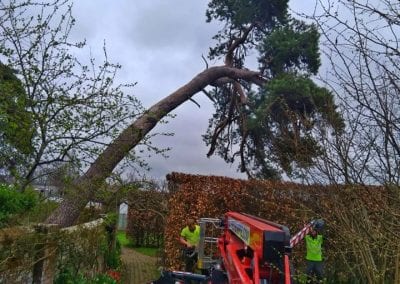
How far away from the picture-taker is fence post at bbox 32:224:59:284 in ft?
19.8

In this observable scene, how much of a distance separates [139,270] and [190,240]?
3.82 metres

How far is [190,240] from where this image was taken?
12.2m

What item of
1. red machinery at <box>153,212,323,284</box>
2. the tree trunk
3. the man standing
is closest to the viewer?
red machinery at <box>153,212,323,284</box>

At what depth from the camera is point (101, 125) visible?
7.19m

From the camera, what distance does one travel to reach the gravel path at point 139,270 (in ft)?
44.1

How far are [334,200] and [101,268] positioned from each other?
6.44 m

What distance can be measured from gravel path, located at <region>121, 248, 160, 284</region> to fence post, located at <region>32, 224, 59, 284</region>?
644 cm

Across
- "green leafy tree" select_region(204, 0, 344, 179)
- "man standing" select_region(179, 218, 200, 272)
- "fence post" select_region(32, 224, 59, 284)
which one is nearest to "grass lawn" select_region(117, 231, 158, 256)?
"green leafy tree" select_region(204, 0, 344, 179)

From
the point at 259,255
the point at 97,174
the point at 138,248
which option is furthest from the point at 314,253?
the point at 138,248

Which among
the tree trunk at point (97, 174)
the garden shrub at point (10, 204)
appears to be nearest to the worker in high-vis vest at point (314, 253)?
the tree trunk at point (97, 174)

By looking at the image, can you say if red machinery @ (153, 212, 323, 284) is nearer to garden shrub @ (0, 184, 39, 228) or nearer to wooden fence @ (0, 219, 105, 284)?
wooden fence @ (0, 219, 105, 284)

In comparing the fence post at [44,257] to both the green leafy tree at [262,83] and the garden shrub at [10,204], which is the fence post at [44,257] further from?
the green leafy tree at [262,83]

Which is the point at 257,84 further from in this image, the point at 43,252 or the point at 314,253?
the point at 43,252

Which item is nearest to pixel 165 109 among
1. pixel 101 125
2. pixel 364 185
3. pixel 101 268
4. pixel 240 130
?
pixel 240 130
